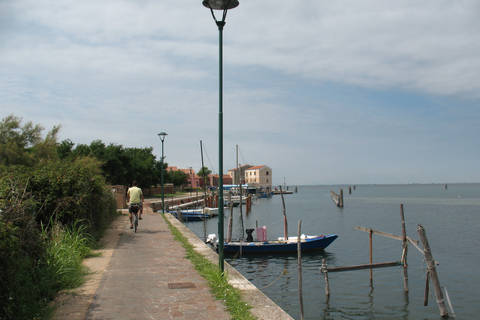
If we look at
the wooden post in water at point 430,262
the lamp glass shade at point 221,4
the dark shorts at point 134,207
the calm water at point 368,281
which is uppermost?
the lamp glass shade at point 221,4

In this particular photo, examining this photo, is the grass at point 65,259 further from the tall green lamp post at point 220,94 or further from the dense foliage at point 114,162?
the dense foliage at point 114,162

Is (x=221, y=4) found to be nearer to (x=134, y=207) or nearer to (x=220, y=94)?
(x=220, y=94)

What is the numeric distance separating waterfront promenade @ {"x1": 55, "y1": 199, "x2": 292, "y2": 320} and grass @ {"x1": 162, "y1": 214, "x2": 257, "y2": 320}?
0.11 meters

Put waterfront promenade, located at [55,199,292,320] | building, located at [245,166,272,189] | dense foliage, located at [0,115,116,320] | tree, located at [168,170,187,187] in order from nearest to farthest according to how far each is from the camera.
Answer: dense foliage, located at [0,115,116,320], waterfront promenade, located at [55,199,292,320], tree, located at [168,170,187,187], building, located at [245,166,272,189]

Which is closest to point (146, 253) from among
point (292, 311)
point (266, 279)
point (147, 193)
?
point (292, 311)

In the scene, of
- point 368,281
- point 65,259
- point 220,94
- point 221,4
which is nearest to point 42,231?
point 65,259

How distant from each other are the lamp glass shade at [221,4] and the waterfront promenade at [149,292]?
17.6ft

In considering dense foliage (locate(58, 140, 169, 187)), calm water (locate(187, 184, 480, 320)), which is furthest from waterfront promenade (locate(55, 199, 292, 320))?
dense foliage (locate(58, 140, 169, 187))

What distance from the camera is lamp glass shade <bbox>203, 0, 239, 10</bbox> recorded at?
7445mm

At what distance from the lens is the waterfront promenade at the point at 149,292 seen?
5691 millimetres

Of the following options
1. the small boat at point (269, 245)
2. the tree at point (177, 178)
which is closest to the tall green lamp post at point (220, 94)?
the small boat at point (269, 245)

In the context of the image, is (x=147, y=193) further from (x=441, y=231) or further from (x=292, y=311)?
(x=292, y=311)

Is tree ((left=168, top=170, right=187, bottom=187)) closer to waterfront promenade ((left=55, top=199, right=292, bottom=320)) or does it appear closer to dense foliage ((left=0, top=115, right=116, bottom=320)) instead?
dense foliage ((left=0, top=115, right=116, bottom=320))

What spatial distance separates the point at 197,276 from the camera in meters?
8.09
